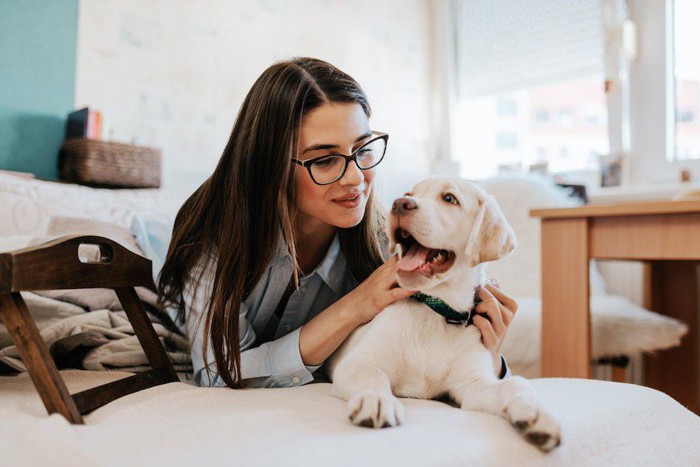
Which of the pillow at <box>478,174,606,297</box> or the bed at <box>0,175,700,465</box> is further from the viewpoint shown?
the pillow at <box>478,174,606,297</box>

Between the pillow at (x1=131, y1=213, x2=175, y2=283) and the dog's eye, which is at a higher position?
the dog's eye

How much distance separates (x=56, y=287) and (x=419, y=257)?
0.67 meters

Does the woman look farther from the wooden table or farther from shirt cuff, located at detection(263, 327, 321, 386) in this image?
the wooden table

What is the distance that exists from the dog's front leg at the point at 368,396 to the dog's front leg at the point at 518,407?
0.15 metres

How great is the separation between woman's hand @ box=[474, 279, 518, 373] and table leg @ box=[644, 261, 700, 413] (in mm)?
1682

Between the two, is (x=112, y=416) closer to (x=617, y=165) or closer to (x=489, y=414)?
(x=489, y=414)

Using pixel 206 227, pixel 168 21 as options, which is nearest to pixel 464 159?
pixel 168 21

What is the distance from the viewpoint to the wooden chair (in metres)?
0.77

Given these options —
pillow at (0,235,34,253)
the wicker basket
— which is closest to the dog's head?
pillow at (0,235,34,253)

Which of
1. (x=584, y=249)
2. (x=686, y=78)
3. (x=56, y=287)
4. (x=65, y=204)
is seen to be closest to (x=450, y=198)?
(x=584, y=249)

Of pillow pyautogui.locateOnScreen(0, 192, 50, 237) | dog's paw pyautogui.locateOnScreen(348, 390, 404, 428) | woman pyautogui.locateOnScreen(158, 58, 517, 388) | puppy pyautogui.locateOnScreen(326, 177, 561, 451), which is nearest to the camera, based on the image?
dog's paw pyautogui.locateOnScreen(348, 390, 404, 428)

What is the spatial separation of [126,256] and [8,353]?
402mm

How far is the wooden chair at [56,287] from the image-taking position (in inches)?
30.4

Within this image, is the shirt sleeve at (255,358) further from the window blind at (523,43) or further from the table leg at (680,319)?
the window blind at (523,43)
